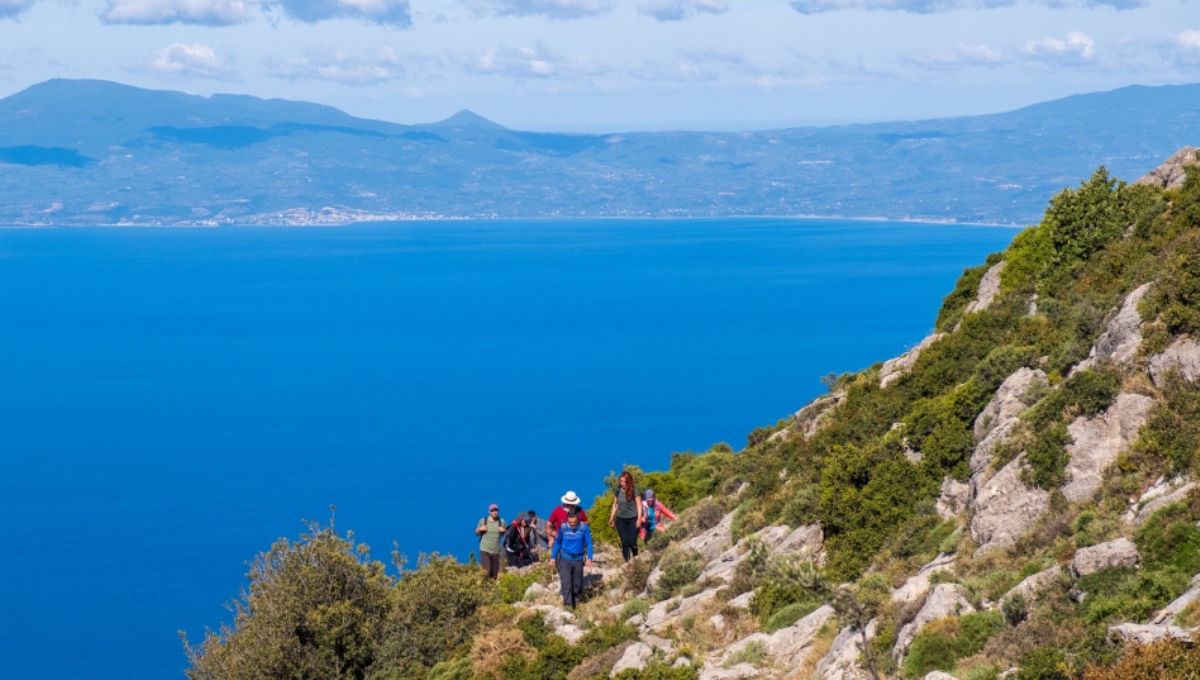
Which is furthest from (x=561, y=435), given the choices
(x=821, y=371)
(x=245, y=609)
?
(x=245, y=609)

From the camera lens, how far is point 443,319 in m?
168

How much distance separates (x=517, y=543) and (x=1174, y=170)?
50.8ft

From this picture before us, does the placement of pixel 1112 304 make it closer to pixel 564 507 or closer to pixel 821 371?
pixel 564 507

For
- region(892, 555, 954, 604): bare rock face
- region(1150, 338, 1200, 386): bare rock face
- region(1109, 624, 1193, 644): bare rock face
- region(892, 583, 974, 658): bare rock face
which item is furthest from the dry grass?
region(1150, 338, 1200, 386): bare rock face

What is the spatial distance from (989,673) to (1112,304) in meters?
9.37

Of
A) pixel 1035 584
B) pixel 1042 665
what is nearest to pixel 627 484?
pixel 1035 584

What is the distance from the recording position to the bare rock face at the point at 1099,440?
13.4 meters

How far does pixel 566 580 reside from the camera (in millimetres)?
16859

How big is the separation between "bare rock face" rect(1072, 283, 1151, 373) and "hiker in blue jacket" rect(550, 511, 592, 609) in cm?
745

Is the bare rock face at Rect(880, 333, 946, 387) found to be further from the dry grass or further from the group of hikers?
the dry grass

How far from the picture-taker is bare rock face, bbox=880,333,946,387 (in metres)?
21.9

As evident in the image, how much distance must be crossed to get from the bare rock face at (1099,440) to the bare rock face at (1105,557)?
2.21m

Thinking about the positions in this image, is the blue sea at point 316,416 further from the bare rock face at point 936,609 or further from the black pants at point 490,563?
the bare rock face at point 936,609

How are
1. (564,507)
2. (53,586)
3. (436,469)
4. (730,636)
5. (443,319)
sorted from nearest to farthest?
1. (730,636)
2. (564,507)
3. (53,586)
4. (436,469)
5. (443,319)
